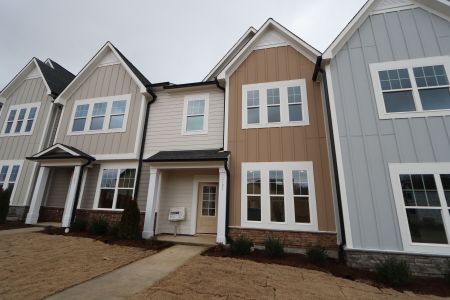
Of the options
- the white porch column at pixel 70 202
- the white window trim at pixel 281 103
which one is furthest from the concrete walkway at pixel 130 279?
the white porch column at pixel 70 202

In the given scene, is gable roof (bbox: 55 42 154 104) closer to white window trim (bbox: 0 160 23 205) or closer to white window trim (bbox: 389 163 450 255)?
white window trim (bbox: 0 160 23 205)

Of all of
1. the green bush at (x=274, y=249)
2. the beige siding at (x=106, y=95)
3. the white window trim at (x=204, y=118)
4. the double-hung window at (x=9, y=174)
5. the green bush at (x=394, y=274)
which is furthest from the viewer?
the double-hung window at (x=9, y=174)

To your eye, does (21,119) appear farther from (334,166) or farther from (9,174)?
(334,166)

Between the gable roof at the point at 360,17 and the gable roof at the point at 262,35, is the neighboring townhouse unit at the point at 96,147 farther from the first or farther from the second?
the gable roof at the point at 360,17

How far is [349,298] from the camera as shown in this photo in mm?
3840

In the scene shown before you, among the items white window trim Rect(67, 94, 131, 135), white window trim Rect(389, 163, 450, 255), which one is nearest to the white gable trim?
white window trim Rect(67, 94, 131, 135)

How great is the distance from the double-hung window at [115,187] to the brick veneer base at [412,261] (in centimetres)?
898

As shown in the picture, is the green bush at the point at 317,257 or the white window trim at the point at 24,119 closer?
the green bush at the point at 317,257

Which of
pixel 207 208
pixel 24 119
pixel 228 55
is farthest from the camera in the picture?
pixel 24 119

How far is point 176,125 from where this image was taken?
10234 millimetres

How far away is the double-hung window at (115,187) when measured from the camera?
32.1 ft

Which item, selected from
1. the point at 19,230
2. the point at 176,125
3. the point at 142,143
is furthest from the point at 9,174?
the point at 176,125

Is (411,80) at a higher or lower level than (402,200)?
higher

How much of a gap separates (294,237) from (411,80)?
→ 20.8 feet
